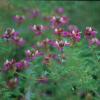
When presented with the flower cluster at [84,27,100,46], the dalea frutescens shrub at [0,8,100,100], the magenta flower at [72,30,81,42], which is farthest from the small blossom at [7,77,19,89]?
the flower cluster at [84,27,100,46]

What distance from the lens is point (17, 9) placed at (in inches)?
236

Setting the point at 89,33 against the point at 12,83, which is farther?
the point at 89,33

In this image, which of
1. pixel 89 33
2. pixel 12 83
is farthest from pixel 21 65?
pixel 89 33

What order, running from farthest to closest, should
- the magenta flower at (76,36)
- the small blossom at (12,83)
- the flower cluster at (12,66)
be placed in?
1. the magenta flower at (76,36)
2. the flower cluster at (12,66)
3. the small blossom at (12,83)

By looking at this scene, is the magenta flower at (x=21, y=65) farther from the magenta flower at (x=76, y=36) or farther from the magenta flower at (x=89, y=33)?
the magenta flower at (x=89, y=33)

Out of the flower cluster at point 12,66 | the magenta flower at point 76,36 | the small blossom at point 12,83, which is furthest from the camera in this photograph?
the magenta flower at point 76,36

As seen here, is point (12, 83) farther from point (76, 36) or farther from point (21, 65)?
point (76, 36)

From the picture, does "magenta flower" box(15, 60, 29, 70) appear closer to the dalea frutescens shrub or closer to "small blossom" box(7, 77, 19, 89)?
the dalea frutescens shrub

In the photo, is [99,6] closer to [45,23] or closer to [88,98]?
[45,23]

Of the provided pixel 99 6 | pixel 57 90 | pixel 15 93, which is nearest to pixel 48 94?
pixel 57 90

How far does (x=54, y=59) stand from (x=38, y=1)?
3000 millimetres

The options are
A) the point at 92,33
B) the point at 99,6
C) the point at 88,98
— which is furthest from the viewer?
the point at 99,6

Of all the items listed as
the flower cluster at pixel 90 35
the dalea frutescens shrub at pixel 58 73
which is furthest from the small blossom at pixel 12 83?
the flower cluster at pixel 90 35

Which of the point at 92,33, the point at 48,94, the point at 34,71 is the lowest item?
the point at 48,94
